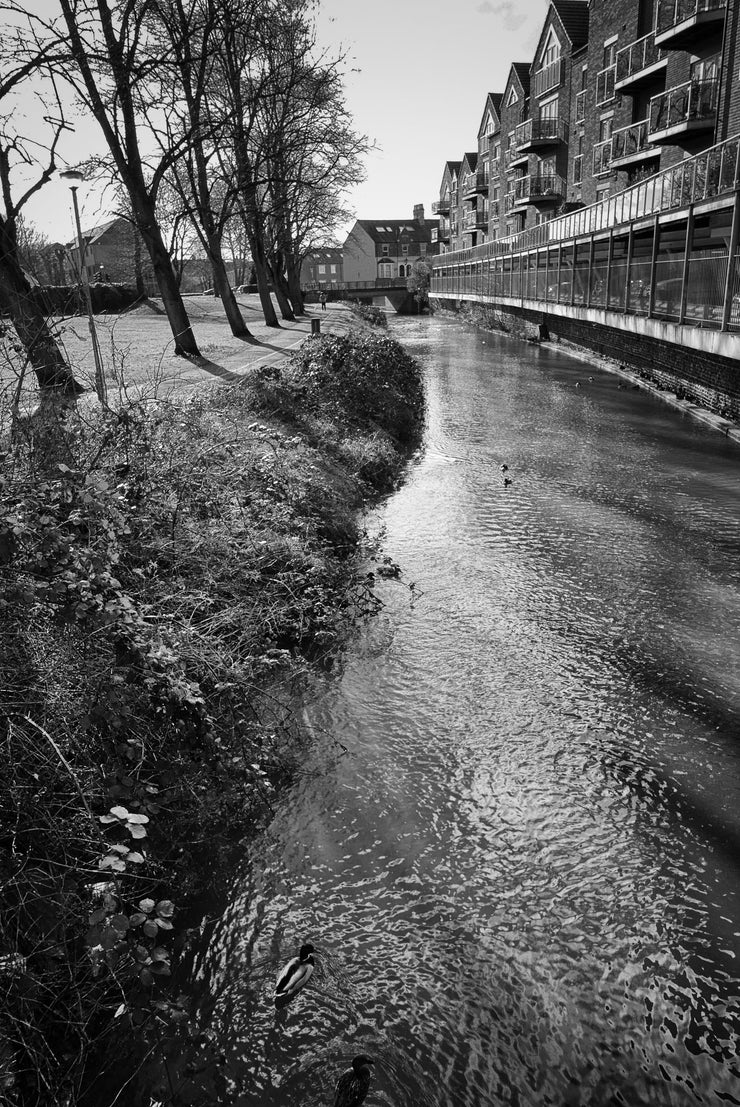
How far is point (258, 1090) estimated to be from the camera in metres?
3.54

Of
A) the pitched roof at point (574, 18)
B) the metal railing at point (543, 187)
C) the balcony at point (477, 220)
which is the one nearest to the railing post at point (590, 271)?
the metal railing at point (543, 187)

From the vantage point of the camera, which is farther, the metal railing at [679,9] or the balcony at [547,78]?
the balcony at [547,78]

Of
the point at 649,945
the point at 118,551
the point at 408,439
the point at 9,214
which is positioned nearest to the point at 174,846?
the point at 118,551

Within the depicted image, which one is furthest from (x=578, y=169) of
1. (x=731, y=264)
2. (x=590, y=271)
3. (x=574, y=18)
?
(x=731, y=264)

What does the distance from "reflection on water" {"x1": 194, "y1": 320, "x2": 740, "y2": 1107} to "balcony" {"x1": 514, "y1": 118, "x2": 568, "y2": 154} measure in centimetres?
4309

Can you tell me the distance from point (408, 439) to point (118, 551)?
11.1 meters

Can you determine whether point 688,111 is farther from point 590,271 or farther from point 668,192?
point 668,192

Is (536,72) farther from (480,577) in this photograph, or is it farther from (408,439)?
(480,577)

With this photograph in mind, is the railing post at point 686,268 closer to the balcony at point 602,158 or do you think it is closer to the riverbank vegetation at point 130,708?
the riverbank vegetation at point 130,708

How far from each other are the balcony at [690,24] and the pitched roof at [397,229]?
84.9 m

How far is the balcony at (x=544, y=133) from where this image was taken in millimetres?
45906

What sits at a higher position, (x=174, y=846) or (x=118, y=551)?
(x=118, y=551)

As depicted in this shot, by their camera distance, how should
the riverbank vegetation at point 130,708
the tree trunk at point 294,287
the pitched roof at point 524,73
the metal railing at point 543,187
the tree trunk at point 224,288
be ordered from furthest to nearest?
the pitched roof at point 524,73 < the tree trunk at point 294,287 < the metal railing at point 543,187 < the tree trunk at point 224,288 < the riverbank vegetation at point 130,708

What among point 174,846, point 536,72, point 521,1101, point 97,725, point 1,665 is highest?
point 536,72
